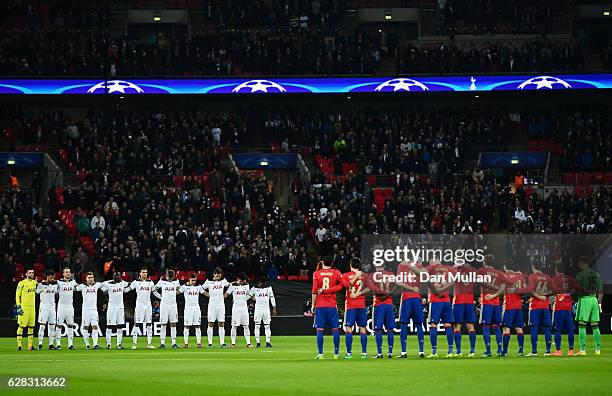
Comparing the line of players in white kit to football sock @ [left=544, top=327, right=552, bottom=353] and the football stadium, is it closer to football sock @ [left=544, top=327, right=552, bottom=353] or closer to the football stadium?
the football stadium

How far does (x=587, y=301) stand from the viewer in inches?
1066

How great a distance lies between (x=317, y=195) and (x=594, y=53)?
18463mm

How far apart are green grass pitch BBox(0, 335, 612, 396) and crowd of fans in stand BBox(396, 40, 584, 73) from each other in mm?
28199

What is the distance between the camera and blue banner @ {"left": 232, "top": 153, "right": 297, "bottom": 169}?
54.3 m

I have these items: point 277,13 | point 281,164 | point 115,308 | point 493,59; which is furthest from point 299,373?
point 277,13

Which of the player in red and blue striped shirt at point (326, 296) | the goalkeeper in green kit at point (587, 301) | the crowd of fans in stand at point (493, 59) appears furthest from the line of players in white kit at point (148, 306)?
the crowd of fans in stand at point (493, 59)

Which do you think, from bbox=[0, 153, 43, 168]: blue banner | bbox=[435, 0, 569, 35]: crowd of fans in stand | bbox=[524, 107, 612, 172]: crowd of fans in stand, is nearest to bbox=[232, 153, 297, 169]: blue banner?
bbox=[0, 153, 43, 168]: blue banner

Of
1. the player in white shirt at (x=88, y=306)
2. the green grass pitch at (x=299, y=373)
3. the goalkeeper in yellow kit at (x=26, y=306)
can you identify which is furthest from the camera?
the player in white shirt at (x=88, y=306)

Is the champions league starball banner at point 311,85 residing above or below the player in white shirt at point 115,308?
above

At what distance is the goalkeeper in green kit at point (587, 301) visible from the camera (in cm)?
2695

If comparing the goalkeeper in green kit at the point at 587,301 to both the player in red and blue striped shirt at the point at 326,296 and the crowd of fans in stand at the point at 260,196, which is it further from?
the crowd of fans in stand at the point at 260,196

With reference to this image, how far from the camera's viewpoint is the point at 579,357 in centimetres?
2584

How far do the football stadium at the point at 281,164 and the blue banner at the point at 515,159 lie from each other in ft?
0.57

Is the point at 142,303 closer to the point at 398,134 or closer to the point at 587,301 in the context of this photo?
the point at 587,301
